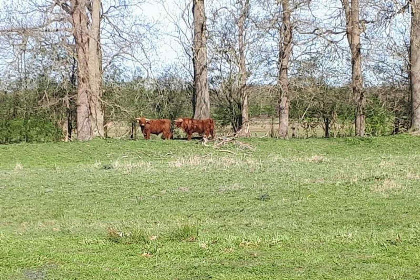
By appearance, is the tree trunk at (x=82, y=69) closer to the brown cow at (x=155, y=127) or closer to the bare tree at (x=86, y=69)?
the bare tree at (x=86, y=69)

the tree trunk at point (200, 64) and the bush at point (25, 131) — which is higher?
the tree trunk at point (200, 64)

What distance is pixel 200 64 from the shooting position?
2848 centimetres

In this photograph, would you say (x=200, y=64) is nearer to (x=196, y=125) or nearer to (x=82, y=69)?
(x=196, y=125)

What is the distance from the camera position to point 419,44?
27.7 meters

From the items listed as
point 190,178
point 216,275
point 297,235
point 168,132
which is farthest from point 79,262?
point 168,132

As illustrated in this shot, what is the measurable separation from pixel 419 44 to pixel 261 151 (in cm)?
1075

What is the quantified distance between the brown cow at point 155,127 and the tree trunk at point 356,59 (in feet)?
31.0

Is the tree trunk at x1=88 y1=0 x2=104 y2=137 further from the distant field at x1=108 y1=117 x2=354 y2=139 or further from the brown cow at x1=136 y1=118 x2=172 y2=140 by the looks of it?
the distant field at x1=108 y1=117 x2=354 y2=139

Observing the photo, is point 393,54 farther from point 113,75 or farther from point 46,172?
point 46,172

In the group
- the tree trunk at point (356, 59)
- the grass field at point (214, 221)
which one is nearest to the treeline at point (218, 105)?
the tree trunk at point (356, 59)

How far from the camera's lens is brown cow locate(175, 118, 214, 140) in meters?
26.1

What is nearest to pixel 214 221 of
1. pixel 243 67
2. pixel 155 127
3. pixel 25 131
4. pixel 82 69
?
pixel 155 127

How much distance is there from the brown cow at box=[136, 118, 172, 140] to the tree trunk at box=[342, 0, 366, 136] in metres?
9.44

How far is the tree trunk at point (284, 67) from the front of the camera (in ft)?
94.2
